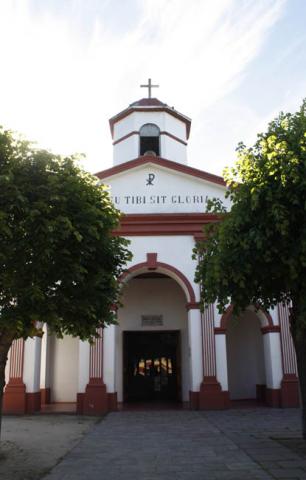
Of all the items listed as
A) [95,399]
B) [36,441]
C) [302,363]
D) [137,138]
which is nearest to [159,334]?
[95,399]

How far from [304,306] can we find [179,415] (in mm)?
8083

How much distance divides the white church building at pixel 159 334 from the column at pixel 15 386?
0.03m

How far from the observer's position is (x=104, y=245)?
8219 mm

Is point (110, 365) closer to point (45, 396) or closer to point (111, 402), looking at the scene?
point (111, 402)

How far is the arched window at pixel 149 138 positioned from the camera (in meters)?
18.9

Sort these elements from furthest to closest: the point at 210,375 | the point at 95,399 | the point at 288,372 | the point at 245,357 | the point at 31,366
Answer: the point at 245,357 → the point at 288,372 → the point at 31,366 → the point at 210,375 → the point at 95,399

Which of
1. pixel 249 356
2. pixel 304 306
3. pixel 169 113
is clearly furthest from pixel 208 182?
pixel 304 306

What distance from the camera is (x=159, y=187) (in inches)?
653

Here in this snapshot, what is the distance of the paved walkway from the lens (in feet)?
23.0

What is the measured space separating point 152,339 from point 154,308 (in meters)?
1.30

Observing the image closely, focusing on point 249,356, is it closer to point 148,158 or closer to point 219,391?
point 219,391

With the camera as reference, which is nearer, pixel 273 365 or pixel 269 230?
pixel 269 230

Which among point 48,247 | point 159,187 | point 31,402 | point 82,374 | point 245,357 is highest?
point 159,187

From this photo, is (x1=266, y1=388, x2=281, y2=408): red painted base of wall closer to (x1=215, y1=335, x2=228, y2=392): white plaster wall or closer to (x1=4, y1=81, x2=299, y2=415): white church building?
(x1=4, y1=81, x2=299, y2=415): white church building
